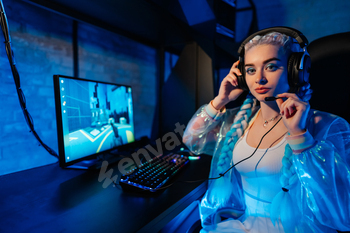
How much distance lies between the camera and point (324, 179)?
55cm

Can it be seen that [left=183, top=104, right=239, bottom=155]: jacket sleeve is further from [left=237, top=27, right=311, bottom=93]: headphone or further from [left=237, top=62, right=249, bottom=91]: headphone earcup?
[left=237, top=27, right=311, bottom=93]: headphone

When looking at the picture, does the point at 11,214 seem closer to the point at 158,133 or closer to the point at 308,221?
the point at 308,221

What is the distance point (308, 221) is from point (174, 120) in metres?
1.07

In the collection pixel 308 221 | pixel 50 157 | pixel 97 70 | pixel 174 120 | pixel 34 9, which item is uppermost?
pixel 34 9

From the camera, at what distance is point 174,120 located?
155cm

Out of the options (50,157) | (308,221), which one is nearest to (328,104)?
(308,221)

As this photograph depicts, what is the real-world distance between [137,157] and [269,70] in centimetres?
78

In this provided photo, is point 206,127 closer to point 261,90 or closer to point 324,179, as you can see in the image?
point 261,90

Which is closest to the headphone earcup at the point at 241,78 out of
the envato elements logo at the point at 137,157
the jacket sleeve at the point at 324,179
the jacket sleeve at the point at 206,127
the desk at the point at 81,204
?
the jacket sleeve at the point at 206,127

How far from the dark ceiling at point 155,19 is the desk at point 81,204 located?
0.81m

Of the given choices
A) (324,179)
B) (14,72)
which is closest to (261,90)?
(324,179)

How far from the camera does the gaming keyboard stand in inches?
26.7

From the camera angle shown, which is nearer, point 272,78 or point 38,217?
point 38,217

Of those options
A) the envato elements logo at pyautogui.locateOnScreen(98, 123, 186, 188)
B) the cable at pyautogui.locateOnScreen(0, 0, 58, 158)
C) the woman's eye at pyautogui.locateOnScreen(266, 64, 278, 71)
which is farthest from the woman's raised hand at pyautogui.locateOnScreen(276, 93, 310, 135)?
the cable at pyautogui.locateOnScreen(0, 0, 58, 158)
